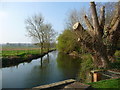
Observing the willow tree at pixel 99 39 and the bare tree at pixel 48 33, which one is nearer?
the willow tree at pixel 99 39

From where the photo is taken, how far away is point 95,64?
7.34 m

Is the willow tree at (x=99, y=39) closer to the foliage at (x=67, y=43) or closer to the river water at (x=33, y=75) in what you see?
the river water at (x=33, y=75)

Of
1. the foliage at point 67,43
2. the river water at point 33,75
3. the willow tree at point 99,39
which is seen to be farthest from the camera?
the foliage at point 67,43

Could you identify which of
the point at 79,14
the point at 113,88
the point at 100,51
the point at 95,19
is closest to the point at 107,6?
the point at 79,14

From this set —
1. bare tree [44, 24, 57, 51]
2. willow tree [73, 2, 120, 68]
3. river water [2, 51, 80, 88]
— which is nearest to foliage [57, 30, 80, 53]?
bare tree [44, 24, 57, 51]

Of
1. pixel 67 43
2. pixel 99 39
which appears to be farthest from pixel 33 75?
pixel 67 43

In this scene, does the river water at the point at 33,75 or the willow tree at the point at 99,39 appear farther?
the willow tree at the point at 99,39

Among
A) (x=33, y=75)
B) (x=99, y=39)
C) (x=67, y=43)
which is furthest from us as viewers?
(x=67, y=43)

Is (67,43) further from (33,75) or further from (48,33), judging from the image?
(33,75)

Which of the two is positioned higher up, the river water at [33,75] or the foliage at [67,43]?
the foliage at [67,43]

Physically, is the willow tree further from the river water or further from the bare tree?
the bare tree

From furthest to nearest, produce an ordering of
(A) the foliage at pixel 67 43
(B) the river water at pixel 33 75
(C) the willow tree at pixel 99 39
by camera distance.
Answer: (A) the foliage at pixel 67 43 → (C) the willow tree at pixel 99 39 → (B) the river water at pixel 33 75

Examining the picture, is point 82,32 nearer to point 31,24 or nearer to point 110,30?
point 110,30

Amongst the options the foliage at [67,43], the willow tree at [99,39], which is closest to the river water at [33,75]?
the willow tree at [99,39]
